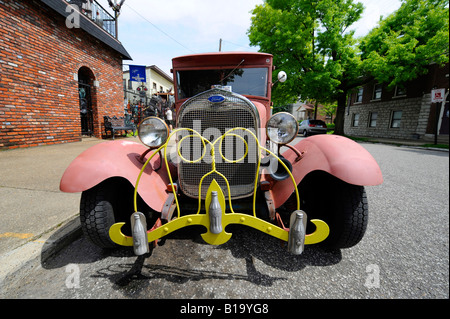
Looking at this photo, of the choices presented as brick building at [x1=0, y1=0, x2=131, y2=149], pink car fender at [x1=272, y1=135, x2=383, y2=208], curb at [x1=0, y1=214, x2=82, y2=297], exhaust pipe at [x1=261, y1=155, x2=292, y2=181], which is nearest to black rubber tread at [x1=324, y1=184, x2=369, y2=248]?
pink car fender at [x1=272, y1=135, x2=383, y2=208]

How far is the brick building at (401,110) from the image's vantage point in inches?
487

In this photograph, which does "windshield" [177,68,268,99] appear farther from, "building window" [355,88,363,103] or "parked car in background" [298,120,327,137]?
"building window" [355,88,363,103]

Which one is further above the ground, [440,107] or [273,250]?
[440,107]

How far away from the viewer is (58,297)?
144cm

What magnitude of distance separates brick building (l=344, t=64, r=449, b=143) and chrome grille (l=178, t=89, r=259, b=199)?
44.1ft

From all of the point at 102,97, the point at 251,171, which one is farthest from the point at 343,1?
the point at 251,171

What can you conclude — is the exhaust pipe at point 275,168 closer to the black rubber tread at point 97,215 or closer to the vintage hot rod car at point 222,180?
the vintage hot rod car at point 222,180

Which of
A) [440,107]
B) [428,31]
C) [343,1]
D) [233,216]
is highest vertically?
[343,1]

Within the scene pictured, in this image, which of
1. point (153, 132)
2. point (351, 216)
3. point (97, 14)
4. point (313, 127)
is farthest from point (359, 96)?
point (153, 132)

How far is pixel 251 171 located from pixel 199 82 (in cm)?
171

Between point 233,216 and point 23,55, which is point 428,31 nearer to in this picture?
point 233,216

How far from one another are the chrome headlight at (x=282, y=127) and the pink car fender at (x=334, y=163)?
282 mm

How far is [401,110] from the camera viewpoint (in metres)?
15.1

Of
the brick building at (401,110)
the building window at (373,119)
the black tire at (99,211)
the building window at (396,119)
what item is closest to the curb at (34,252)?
the black tire at (99,211)
